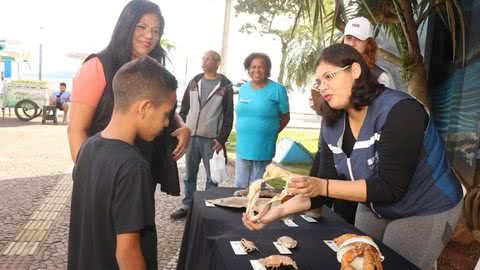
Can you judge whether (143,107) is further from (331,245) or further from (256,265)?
(331,245)

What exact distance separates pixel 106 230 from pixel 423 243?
4.01 feet

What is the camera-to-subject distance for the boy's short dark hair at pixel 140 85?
59.3 inches

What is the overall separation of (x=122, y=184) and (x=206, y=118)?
3.14m

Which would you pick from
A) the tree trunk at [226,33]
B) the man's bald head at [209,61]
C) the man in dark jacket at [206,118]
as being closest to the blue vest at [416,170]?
the man in dark jacket at [206,118]

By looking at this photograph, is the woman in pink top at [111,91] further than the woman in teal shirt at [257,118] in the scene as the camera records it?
No

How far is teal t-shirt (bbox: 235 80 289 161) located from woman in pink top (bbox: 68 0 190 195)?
194cm

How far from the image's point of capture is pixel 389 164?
1.67m

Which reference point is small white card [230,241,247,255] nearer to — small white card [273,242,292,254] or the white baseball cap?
small white card [273,242,292,254]

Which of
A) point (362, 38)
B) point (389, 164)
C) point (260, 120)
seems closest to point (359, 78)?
point (389, 164)

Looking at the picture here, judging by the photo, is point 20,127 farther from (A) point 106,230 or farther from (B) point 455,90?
(A) point 106,230

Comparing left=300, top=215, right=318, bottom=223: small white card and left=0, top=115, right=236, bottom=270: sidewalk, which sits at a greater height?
left=300, top=215, right=318, bottom=223: small white card

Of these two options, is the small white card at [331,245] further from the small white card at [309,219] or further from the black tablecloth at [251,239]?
the small white card at [309,219]

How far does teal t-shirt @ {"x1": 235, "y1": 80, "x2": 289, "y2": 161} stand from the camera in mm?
4262

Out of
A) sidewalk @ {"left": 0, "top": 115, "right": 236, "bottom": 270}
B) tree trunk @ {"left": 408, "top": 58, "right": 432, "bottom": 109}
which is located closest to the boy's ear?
sidewalk @ {"left": 0, "top": 115, "right": 236, "bottom": 270}
